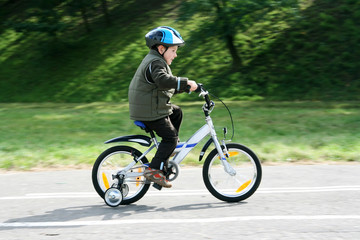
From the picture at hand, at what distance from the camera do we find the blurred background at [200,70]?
8.92 meters

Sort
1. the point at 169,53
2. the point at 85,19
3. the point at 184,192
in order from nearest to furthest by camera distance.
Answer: the point at 169,53 → the point at 184,192 → the point at 85,19

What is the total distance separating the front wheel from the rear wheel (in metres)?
0.70

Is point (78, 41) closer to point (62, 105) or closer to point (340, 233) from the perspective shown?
point (62, 105)

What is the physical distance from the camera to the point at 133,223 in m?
4.23

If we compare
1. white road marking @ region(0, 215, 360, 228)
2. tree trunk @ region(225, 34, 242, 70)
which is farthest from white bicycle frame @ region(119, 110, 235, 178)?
tree trunk @ region(225, 34, 242, 70)

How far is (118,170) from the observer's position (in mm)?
4957

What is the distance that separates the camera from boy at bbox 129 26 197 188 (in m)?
4.55

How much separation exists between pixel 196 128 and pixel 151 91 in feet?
17.3

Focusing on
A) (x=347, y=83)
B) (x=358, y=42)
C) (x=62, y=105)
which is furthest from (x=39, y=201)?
(x=358, y=42)

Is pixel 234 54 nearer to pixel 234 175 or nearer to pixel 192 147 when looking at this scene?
pixel 234 175

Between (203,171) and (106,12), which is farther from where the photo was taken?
(106,12)

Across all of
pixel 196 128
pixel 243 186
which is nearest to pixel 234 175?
pixel 243 186

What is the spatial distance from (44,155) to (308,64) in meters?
10.8

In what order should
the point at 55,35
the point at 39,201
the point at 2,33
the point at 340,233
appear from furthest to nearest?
the point at 2,33 < the point at 55,35 < the point at 39,201 < the point at 340,233
